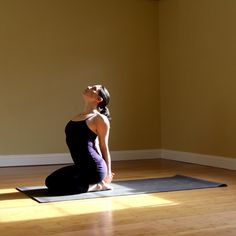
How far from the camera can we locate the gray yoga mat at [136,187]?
321 centimetres

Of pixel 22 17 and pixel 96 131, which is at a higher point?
pixel 22 17

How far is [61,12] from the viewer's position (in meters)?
5.54

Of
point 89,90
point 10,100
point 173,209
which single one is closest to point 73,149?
point 89,90

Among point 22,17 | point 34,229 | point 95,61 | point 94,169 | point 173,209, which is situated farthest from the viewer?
point 95,61

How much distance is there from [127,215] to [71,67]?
127 inches

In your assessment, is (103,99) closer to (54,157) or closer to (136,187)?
(136,187)

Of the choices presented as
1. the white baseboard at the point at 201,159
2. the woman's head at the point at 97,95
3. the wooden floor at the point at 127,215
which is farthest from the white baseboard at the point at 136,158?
the woman's head at the point at 97,95

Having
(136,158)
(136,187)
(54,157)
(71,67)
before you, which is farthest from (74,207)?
(136,158)

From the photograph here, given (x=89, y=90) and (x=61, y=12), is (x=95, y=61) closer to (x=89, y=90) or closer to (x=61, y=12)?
(x=61, y=12)

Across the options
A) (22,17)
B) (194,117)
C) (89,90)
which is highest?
(22,17)

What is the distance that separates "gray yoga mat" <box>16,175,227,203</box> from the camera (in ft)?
10.5

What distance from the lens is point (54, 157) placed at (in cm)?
552

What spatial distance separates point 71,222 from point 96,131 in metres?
1.02

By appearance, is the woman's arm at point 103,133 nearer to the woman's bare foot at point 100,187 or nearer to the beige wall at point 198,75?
the woman's bare foot at point 100,187
